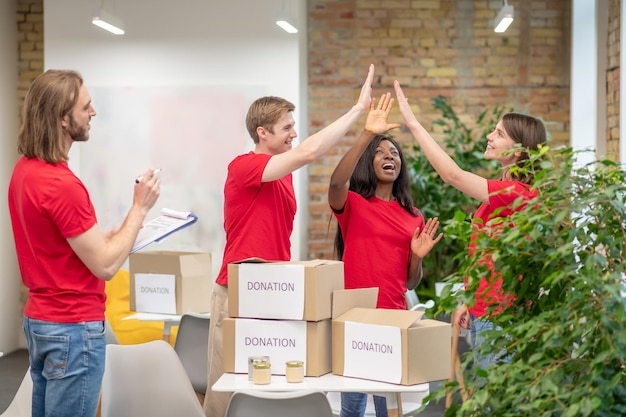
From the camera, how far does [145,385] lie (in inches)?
121

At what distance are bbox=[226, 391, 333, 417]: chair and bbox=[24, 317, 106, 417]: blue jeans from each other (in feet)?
1.36

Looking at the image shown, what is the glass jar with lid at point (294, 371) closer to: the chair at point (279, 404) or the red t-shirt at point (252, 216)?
the chair at point (279, 404)

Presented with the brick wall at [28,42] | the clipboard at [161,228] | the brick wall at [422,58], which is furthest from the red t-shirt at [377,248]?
the brick wall at [28,42]

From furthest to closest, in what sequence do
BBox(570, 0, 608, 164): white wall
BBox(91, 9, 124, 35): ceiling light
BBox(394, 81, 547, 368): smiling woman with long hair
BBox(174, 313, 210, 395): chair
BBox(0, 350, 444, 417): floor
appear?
1. BBox(570, 0, 608, 164): white wall
2. BBox(91, 9, 124, 35): ceiling light
3. BBox(0, 350, 444, 417): floor
4. BBox(174, 313, 210, 395): chair
5. BBox(394, 81, 547, 368): smiling woman with long hair

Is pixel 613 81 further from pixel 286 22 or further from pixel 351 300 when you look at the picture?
pixel 351 300

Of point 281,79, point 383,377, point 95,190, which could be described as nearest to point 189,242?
point 95,190

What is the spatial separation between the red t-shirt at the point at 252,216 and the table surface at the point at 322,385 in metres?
0.54

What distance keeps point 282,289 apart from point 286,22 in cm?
331

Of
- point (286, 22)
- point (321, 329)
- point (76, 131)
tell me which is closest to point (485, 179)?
point (321, 329)

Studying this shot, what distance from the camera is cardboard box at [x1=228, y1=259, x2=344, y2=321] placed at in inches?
107

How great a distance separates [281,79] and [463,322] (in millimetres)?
3338

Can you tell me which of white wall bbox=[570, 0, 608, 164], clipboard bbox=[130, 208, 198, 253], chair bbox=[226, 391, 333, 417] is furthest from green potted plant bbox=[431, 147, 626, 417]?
white wall bbox=[570, 0, 608, 164]

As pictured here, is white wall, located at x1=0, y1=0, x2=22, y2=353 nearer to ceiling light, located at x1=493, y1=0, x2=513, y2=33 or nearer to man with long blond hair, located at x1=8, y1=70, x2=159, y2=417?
ceiling light, located at x1=493, y1=0, x2=513, y2=33

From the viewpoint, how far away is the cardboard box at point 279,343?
2742 mm
